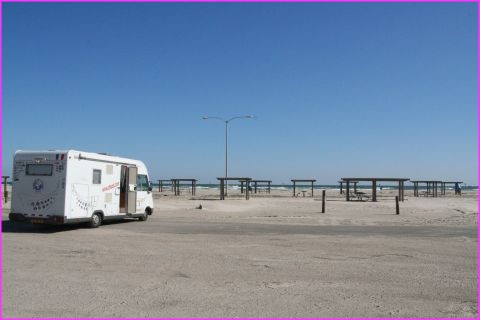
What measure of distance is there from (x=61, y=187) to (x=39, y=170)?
1.03 m

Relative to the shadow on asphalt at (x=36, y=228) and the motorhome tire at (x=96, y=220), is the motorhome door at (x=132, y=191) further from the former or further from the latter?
the motorhome tire at (x=96, y=220)

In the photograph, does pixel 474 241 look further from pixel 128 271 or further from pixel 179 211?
pixel 179 211

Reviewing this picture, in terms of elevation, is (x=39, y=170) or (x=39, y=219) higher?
(x=39, y=170)

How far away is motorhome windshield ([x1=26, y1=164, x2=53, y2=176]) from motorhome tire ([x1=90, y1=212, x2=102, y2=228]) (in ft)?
7.07

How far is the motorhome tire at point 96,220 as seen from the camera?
1659 centimetres

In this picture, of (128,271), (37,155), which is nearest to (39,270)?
(128,271)

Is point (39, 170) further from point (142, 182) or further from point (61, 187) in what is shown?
point (142, 182)

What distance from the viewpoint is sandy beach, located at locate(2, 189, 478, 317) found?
21.3 feet

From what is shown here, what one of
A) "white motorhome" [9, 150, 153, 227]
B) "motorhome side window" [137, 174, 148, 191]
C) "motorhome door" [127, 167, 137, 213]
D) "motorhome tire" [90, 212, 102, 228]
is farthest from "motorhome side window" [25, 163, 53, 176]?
"motorhome side window" [137, 174, 148, 191]

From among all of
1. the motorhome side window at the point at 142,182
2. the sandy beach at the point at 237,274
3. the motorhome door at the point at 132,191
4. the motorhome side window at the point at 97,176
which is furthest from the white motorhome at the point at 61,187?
the motorhome side window at the point at 142,182

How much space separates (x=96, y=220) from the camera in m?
16.8

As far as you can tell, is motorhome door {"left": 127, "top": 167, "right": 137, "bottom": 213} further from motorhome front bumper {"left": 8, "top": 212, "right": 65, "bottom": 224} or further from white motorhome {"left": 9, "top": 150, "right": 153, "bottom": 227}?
motorhome front bumper {"left": 8, "top": 212, "right": 65, "bottom": 224}

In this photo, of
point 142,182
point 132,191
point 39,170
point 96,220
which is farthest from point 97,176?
point 142,182

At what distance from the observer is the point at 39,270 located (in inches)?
346
